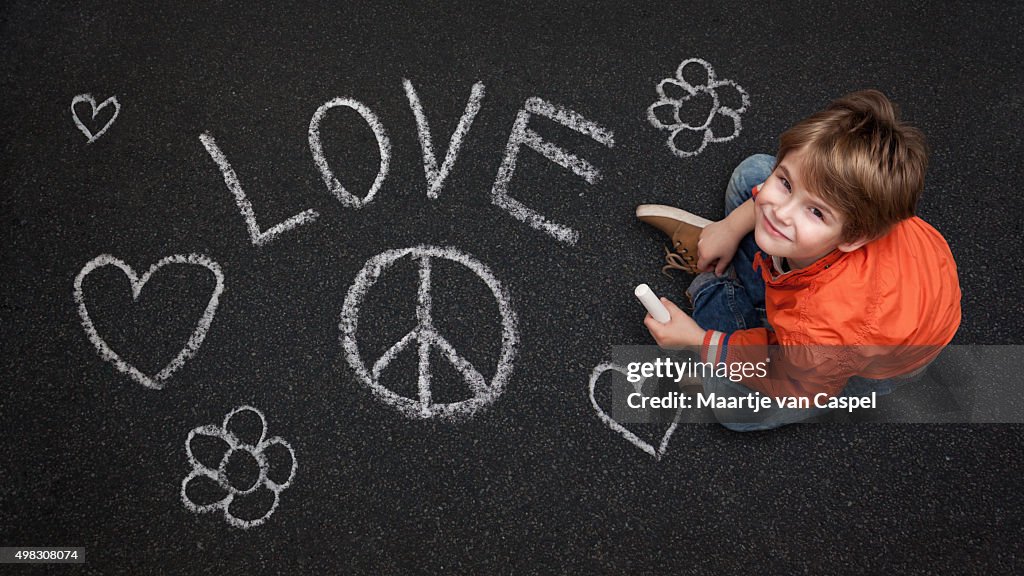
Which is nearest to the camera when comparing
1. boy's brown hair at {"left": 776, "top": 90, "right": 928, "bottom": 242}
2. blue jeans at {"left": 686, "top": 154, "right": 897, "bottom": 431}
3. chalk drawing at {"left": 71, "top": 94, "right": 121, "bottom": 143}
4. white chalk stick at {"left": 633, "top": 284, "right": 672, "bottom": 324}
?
boy's brown hair at {"left": 776, "top": 90, "right": 928, "bottom": 242}

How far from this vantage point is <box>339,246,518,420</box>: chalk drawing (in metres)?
1.36

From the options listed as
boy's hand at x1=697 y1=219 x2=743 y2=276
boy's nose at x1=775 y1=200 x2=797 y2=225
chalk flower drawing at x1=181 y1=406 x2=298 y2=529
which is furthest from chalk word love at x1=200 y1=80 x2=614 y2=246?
boy's nose at x1=775 y1=200 x2=797 y2=225

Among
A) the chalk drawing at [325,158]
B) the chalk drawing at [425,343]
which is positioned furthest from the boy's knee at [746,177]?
the chalk drawing at [325,158]

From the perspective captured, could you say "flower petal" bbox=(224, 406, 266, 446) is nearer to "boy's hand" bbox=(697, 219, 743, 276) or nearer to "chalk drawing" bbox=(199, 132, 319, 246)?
"chalk drawing" bbox=(199, 132, 319, 246)

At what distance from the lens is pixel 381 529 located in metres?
1.30

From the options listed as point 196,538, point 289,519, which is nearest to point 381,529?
point 289,519

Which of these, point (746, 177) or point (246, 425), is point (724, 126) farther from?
point (246, 425)

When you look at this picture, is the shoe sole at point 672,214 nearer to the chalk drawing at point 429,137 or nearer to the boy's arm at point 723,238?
the boy's arm at point 723,238

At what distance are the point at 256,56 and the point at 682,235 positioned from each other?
97cm

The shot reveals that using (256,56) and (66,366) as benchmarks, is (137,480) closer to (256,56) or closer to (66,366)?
(66,366)

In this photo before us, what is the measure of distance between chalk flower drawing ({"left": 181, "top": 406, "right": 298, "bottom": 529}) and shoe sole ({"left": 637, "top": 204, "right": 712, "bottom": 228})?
798 millimetres

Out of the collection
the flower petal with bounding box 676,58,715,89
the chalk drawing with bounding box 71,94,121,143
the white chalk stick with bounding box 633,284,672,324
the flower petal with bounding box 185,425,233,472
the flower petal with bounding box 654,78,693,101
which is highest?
the chalk drawing with bounding box 71,94,121,143

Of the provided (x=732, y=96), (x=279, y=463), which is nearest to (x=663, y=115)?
(x=732, y=96)

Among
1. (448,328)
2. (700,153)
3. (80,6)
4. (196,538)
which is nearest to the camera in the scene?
(196,538)
